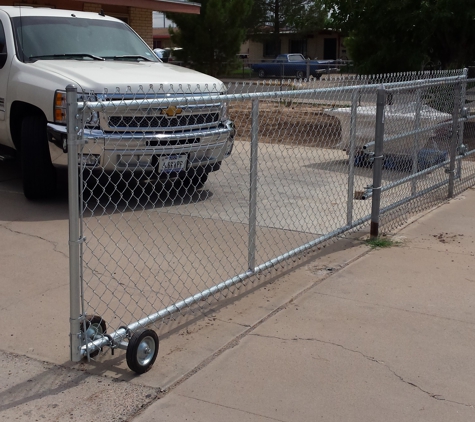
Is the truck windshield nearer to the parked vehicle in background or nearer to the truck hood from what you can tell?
the truck hood

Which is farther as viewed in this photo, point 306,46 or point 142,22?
point 306,46

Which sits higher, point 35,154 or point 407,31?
point 407,31

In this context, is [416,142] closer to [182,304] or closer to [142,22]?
[182,304]

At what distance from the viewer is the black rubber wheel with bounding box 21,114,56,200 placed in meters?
7.50

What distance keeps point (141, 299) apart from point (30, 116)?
343cm

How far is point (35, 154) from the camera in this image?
7504mm

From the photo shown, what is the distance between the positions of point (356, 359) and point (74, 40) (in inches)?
228

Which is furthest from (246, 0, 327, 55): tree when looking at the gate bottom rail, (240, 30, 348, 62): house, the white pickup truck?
the gate bottom rail

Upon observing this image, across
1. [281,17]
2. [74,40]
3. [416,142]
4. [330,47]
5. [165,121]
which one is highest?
[281,17]

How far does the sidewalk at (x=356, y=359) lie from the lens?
11.9 ft

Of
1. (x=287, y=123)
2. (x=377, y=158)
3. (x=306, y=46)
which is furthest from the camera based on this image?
(x=306, y=46)

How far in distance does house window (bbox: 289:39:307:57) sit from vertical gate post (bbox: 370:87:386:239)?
5228cm

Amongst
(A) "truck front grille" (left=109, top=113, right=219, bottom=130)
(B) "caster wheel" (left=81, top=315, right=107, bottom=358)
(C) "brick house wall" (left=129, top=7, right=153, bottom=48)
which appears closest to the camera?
A: (B) "caster wheel" (left=81, top=315, right=107, bottom=358)

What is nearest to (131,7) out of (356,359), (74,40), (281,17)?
(74,40)
